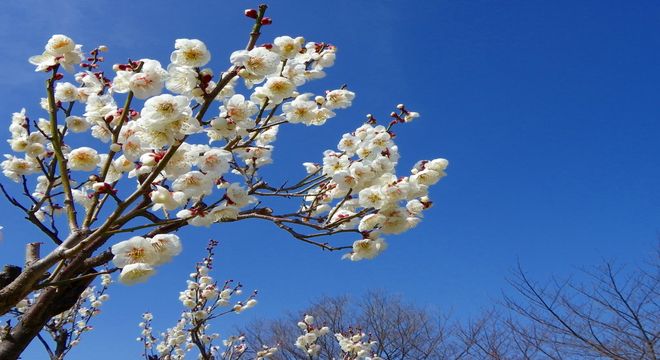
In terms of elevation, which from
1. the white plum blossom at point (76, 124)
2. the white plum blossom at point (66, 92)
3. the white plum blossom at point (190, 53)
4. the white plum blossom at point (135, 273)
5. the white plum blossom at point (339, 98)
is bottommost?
the white plum blossom at point (135, 273)

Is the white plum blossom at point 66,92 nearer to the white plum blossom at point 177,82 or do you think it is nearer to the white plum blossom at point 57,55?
the white plum blossom at point 57,55

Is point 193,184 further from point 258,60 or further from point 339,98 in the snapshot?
point 339,98

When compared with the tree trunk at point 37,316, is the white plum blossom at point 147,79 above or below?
above

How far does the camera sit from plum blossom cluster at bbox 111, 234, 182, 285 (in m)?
1.99

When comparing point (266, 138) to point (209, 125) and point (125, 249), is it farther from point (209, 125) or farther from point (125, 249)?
point (125, 249)

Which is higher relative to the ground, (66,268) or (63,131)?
(63,131)

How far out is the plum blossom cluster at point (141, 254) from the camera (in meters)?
1.99

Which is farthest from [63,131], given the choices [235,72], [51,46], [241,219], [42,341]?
[42,341]

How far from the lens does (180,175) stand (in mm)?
2209

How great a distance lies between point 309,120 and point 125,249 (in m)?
1.44

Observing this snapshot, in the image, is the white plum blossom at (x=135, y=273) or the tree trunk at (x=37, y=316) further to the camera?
the tree trunk at (x=37, y=316)

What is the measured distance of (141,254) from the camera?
2.05 m

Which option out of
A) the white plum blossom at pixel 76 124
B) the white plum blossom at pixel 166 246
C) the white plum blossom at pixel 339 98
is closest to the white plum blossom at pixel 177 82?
the white plum blossom at pixel 166 246

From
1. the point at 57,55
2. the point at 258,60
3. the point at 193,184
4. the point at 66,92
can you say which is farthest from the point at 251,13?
the point at 66,92
